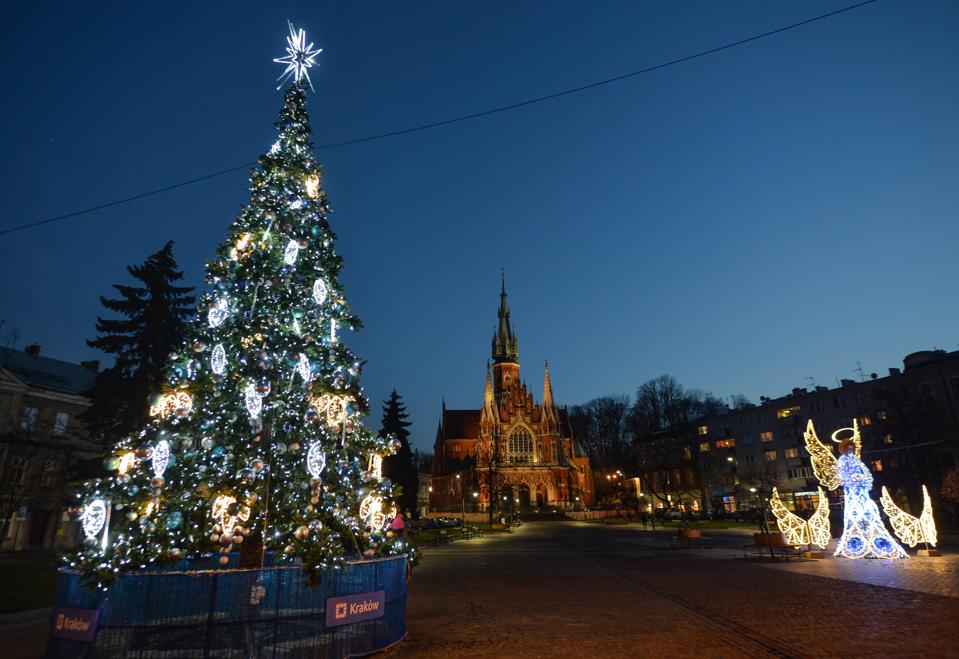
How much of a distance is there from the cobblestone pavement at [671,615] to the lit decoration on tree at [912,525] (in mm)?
5486

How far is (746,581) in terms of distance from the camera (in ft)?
45.7

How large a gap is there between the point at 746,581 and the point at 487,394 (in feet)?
221

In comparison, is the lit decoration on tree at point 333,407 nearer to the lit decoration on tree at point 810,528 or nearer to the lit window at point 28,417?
the lit decoration on tree at point 810,528

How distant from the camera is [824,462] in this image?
753 inches

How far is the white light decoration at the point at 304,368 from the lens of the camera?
29.3 feet

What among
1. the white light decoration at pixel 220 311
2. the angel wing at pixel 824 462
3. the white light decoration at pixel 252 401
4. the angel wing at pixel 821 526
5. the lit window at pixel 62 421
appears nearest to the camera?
the white light decoration at pixel 252 401

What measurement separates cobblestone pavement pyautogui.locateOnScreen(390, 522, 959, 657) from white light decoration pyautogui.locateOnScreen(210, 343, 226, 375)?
5108 millimetres

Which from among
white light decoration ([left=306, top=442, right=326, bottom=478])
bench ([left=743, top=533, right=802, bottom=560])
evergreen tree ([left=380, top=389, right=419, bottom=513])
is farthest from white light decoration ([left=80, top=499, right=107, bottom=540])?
evergreen tree ([left=380, top=389, right=419, bottom=513])

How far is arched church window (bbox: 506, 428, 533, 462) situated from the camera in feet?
254

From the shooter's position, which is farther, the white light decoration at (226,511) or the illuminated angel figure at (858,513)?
the illuminated angel figure at (858,513)

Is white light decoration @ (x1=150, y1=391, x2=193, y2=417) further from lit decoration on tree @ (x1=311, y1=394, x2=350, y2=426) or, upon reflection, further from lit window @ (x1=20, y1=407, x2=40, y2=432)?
lit window @ (x1=20, y1=407, x2=40, y2=432)

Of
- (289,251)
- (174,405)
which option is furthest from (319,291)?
(174,405)

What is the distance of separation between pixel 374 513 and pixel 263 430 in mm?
2280

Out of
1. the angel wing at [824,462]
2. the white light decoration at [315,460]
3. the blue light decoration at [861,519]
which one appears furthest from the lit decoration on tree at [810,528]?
the white light decoration at [315,460]
